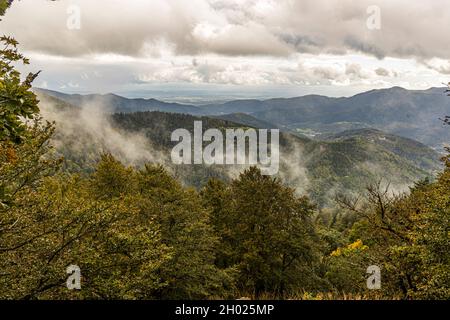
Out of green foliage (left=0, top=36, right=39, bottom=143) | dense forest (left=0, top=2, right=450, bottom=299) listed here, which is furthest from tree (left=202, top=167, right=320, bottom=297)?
green foliage (left=0, top=36, right=39, bottom=143)

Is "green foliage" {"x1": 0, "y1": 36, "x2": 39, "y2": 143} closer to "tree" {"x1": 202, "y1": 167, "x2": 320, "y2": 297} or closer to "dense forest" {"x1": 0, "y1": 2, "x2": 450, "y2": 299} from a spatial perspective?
"dense forest" {"x1": 0, "y1": 2, "x2": 450, "y2": 299}

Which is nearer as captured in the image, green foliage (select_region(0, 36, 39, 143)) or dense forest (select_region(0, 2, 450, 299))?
green foliage (select_region(0, 36, 39, 143))

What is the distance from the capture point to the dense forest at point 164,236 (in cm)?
1149

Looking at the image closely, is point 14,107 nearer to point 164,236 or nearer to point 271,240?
point 164,236

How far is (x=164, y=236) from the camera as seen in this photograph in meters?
23.2

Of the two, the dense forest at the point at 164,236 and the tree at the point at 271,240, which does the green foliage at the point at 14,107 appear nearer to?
the dense forest at the point at 164,236

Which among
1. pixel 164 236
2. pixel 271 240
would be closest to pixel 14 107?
pixel 164 236

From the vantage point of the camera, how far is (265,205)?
32.0 meters

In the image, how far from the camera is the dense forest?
37.7ft

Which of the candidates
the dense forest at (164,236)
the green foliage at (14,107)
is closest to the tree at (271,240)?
the dense forest at (164,236)

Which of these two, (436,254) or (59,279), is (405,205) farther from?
(59,279)

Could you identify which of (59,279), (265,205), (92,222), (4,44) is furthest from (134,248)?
(265,205)

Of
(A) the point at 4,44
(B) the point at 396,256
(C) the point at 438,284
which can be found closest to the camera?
(A) the point at 4,44

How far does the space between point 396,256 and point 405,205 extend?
5.86 m
